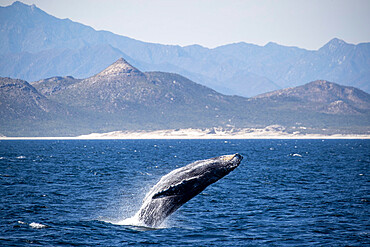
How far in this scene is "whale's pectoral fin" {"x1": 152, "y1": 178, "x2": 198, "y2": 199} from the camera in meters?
14.6

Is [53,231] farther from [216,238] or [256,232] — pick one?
[256,232]

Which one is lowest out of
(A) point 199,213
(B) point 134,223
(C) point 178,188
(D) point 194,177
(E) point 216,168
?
(A) point 199,213

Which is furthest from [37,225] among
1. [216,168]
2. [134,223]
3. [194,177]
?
[216,168]

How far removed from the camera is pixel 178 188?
15.0 m

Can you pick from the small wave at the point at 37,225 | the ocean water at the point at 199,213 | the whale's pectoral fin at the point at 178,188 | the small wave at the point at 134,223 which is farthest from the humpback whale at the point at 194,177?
the small wave at the point at 37,225

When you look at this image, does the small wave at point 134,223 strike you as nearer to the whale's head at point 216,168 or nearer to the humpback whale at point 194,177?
the humpback whale at point 194,177

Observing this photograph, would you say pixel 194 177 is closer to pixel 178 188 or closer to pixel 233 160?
pixel 178 188

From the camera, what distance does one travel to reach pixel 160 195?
48.2 feet

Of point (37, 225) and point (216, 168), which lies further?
point (37, 225)

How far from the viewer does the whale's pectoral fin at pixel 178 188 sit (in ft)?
48.1

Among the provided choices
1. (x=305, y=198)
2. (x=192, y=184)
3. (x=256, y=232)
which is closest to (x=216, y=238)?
(x=256, y=232)

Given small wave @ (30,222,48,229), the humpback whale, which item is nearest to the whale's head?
the humpback whale

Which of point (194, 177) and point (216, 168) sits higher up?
point (216, 168)

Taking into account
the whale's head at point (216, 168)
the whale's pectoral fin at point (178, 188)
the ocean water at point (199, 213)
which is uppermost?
the whale's head at point (216, 168)
